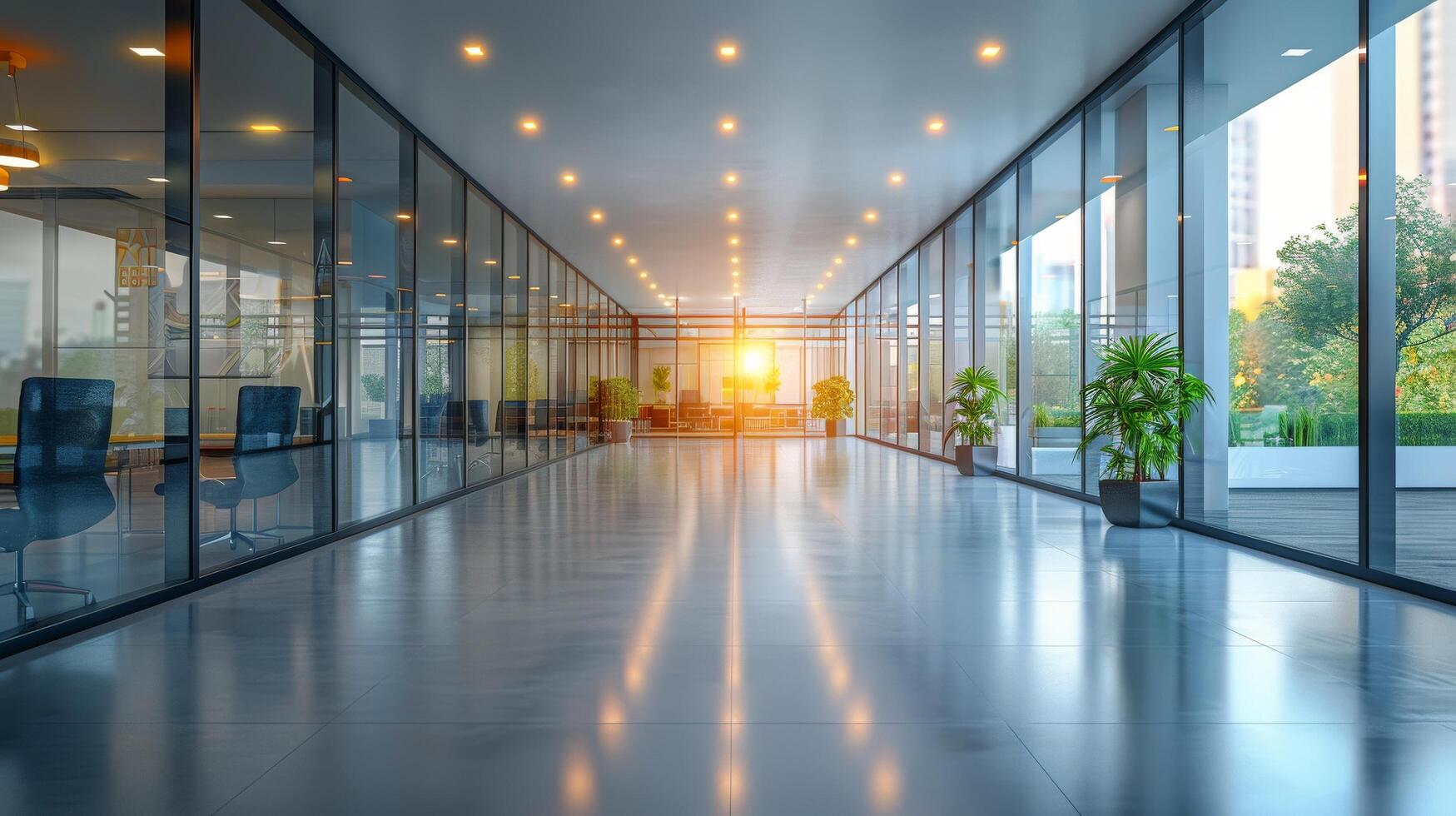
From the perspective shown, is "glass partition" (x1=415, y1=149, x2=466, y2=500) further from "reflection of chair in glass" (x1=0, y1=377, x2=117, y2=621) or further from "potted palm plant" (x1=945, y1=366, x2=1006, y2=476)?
"potted palm plant" (x1=945, y1=366, x2=1006, y2=476)

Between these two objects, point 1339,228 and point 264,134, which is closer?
point 1339,228

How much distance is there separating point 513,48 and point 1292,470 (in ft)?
23.0

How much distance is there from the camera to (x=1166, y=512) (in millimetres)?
6953

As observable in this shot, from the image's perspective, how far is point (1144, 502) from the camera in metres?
6.91

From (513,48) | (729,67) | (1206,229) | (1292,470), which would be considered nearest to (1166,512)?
(1292,470)

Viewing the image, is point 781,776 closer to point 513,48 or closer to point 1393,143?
point 1393,143

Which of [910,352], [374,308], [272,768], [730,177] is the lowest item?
[272,768]

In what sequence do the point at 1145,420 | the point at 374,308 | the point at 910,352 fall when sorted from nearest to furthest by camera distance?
the point at 1145,420 < the point at 374,308 < the point at 910,352

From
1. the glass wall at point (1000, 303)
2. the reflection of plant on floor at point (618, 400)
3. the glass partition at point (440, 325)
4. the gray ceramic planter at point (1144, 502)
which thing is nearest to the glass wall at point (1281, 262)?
the gray ceramic planter at point (1144, 502)

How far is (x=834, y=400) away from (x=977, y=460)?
12326 millimetres

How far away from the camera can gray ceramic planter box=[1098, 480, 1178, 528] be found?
6910mm

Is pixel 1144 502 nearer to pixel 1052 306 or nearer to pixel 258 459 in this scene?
pixel 1052 306

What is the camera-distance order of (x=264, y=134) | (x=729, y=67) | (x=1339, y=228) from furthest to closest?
(x=729, y=67), (x=264, y=134), (x=1339, y=228)

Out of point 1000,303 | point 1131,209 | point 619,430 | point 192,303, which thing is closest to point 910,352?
point 1000,303
